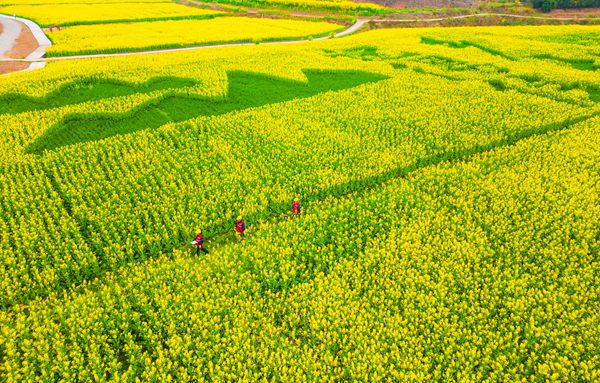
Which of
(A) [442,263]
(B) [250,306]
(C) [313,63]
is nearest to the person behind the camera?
(B) [250,306]

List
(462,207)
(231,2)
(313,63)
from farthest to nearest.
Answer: (231,2) → (313,63) → (462,207)

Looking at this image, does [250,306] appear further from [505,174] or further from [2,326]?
[505,174]

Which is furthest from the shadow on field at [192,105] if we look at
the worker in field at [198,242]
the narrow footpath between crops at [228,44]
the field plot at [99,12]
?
the field plot at [99,12]

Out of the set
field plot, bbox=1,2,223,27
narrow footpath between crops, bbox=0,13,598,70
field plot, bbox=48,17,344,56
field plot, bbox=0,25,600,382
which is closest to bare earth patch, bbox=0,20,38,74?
narrow footpath between crops, bbox=0,13,598,70

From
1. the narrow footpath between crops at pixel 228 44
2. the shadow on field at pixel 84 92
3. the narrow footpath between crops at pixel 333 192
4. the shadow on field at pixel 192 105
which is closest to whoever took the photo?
the narrow footpath between crops at pixel 333 192

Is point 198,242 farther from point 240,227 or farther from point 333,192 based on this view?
point 333,192

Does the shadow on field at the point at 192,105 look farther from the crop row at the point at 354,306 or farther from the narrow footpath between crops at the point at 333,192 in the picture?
the crop row at the point at 354,306

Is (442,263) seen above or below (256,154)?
below

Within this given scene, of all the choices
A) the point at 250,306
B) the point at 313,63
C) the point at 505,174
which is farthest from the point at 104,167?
the point at 313,63
